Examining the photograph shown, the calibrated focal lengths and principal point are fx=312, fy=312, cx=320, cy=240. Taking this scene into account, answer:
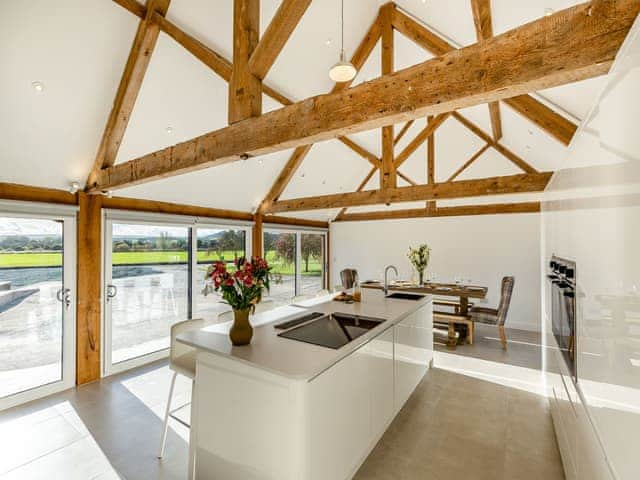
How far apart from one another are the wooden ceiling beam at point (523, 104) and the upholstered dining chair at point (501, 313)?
7.44 ft

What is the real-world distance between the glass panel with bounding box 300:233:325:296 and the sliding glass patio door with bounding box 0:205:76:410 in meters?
4.77

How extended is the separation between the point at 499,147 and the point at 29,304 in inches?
288

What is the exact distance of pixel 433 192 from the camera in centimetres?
475

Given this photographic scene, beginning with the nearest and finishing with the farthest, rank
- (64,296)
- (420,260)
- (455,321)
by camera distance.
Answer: (64,296), (455,321), (420,260)

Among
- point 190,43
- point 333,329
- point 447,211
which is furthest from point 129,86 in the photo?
point 447,211

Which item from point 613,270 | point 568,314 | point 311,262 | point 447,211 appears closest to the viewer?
point 613,270

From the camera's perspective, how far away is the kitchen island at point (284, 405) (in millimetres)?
1618

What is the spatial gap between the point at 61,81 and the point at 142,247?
7.22 feet

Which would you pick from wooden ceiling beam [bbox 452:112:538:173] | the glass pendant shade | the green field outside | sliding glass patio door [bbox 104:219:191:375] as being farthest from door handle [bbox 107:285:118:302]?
wooden ceiling beam [bbox 452:112:538:173]

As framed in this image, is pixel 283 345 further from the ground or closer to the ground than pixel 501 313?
further from the ground

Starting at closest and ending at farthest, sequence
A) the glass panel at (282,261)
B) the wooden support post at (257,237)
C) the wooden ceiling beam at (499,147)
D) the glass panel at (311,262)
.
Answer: the wooden ceiling beam at (499,147)
the wooden support post at (257,237)
the glass panel at (282,261)
the glass panel at (311,262)

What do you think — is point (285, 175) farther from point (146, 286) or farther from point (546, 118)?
point (546, 118)

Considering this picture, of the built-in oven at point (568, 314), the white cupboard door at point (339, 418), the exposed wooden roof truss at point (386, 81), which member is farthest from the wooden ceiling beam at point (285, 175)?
the built-in oven at point (568, 314)

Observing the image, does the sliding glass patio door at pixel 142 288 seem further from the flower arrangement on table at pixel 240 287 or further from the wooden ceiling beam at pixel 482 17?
the wooden ceiling beam at pixel 482 17
